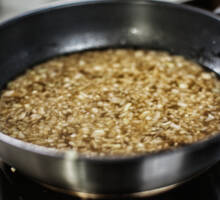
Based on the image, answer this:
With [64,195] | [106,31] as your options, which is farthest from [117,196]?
[106,31]

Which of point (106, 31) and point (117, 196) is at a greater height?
point (106, 31)

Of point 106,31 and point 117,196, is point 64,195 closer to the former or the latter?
point 117,196

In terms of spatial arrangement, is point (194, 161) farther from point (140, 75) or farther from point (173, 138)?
point (140, 75)

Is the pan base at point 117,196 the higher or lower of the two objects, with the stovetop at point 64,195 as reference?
higher

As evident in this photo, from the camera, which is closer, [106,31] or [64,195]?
[64,195]

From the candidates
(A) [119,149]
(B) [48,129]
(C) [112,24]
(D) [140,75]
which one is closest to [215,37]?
(D) [140,75]

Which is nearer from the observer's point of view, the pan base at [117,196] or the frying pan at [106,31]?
the pan base at [117,196]

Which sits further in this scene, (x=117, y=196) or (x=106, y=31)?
(x=106, y=31)

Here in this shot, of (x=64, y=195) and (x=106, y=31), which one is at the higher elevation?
(x=106, y=31)

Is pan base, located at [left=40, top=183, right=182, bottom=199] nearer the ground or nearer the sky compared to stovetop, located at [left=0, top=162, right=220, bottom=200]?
nearer the sky
